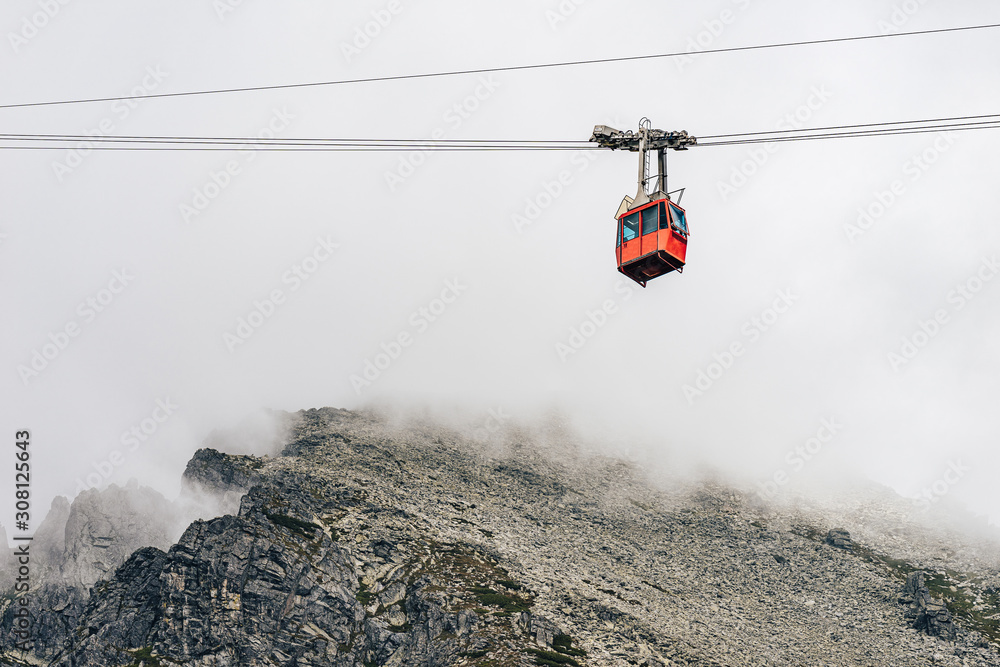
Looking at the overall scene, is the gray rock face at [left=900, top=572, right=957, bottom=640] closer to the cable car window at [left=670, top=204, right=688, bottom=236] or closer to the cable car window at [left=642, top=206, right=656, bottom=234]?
the cable car window at [left=670, top=204, right=688, bottom=236]

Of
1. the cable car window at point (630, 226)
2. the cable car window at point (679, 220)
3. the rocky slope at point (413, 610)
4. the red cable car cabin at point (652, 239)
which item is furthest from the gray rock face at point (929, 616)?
the cable car window at point (630, 226)

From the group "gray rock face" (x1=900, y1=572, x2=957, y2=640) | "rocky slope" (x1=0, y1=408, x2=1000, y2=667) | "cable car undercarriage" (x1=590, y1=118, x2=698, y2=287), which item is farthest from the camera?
"gray rock face" (x1=900, y1=572, x2=957, y2=640)

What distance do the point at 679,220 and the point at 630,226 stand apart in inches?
112

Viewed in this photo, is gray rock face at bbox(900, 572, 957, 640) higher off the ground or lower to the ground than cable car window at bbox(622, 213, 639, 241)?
lower

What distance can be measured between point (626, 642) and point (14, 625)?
140 metres

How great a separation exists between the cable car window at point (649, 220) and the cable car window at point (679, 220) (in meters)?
1.07

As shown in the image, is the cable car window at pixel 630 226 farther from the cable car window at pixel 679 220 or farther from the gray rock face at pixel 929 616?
the gray rock face at pixel 929 616

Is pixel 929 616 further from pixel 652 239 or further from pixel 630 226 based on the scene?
pixel 652 239

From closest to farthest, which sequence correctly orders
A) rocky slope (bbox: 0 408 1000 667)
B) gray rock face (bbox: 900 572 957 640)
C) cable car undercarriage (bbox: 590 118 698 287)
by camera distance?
cable car undercarriage (bbox: 590 118 698 287) < rocky slope (bbox: 0 408 1000 667) < gray rock face (bbox: 900 572 957 640)

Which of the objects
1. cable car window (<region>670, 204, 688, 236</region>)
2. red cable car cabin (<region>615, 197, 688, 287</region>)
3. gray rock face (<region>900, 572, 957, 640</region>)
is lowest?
gray rock face (<region>900, 572, 957, 640</region>)

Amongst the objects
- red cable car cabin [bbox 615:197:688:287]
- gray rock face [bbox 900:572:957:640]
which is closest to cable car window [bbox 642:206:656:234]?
red cable car cabin [bbox 615:197:688:287]

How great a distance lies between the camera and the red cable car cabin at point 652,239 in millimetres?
47625

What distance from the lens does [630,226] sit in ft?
163

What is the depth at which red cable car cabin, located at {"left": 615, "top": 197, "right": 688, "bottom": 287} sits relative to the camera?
4762 cm
